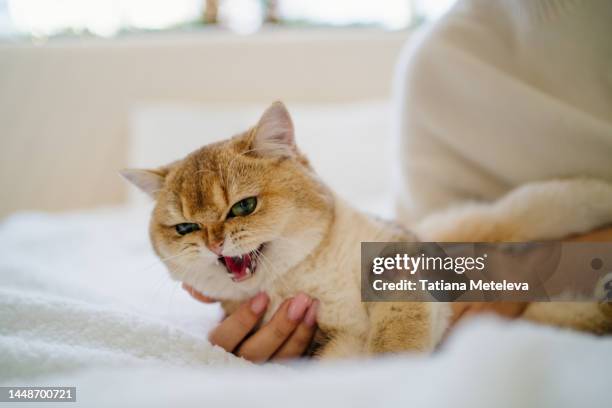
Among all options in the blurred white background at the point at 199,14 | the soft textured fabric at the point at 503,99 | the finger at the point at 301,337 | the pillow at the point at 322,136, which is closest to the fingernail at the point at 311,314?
the finger at the point at 301,337

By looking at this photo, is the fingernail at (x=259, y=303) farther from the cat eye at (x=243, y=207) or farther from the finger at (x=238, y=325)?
the cat eye at (x=243, y=207)

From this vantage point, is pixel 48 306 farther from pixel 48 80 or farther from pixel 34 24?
pixel 34 24

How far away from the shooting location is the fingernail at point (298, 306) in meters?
0.80

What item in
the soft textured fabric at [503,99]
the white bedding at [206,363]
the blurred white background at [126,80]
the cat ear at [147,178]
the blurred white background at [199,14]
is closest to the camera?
the white bedding at [206,363]

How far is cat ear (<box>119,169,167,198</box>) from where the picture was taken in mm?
889

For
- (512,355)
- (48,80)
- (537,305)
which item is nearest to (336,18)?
(48,80)

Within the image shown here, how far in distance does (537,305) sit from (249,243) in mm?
652

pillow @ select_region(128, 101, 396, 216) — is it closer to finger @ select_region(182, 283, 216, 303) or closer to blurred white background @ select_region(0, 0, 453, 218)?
blurred white background @ select_region(0, 0, 453, 218)

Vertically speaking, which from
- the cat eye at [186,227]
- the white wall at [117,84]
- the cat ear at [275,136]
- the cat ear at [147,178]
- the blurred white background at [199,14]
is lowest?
the cat eye at [186,227]

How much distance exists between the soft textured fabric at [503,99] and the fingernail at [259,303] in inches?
25.3

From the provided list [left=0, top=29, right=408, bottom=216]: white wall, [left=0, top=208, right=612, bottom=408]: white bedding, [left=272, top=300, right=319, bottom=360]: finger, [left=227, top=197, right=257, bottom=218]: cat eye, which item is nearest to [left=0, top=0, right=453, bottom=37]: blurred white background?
[left=0, top=29, right=408, bottom=216]: white wall

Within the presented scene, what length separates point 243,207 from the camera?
31.9 inches

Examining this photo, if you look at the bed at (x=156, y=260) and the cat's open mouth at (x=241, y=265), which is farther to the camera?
the cat's open mouth at (x=241, y=265)

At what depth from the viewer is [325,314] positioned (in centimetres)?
80
